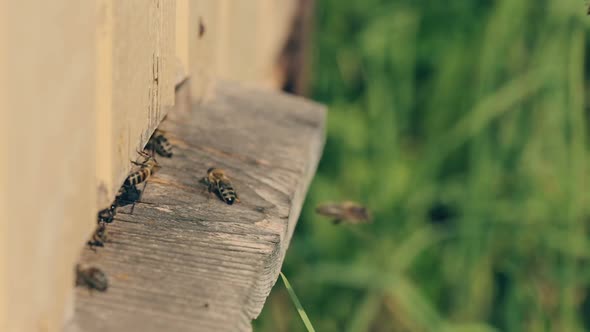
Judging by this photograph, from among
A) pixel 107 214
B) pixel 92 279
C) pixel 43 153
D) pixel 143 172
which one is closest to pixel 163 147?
pixel 143 172

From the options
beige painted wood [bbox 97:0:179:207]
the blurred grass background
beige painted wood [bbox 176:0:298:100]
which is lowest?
the blurred grass background

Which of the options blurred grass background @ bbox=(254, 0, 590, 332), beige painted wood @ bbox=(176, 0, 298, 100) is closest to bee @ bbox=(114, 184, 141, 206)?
beige painted wood @ bbox=(176, 0, 298, 100)

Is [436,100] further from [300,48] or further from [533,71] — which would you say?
[300,48]

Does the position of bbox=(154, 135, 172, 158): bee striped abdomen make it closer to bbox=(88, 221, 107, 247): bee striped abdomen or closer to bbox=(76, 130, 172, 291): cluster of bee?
bbox=(76, 130, 172, 291): cluster of bee

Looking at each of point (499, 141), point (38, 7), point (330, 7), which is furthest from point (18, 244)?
point (330, 7)

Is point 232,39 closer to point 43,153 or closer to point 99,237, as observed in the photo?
point 99,237

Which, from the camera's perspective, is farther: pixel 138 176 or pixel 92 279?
pixel 138 176
